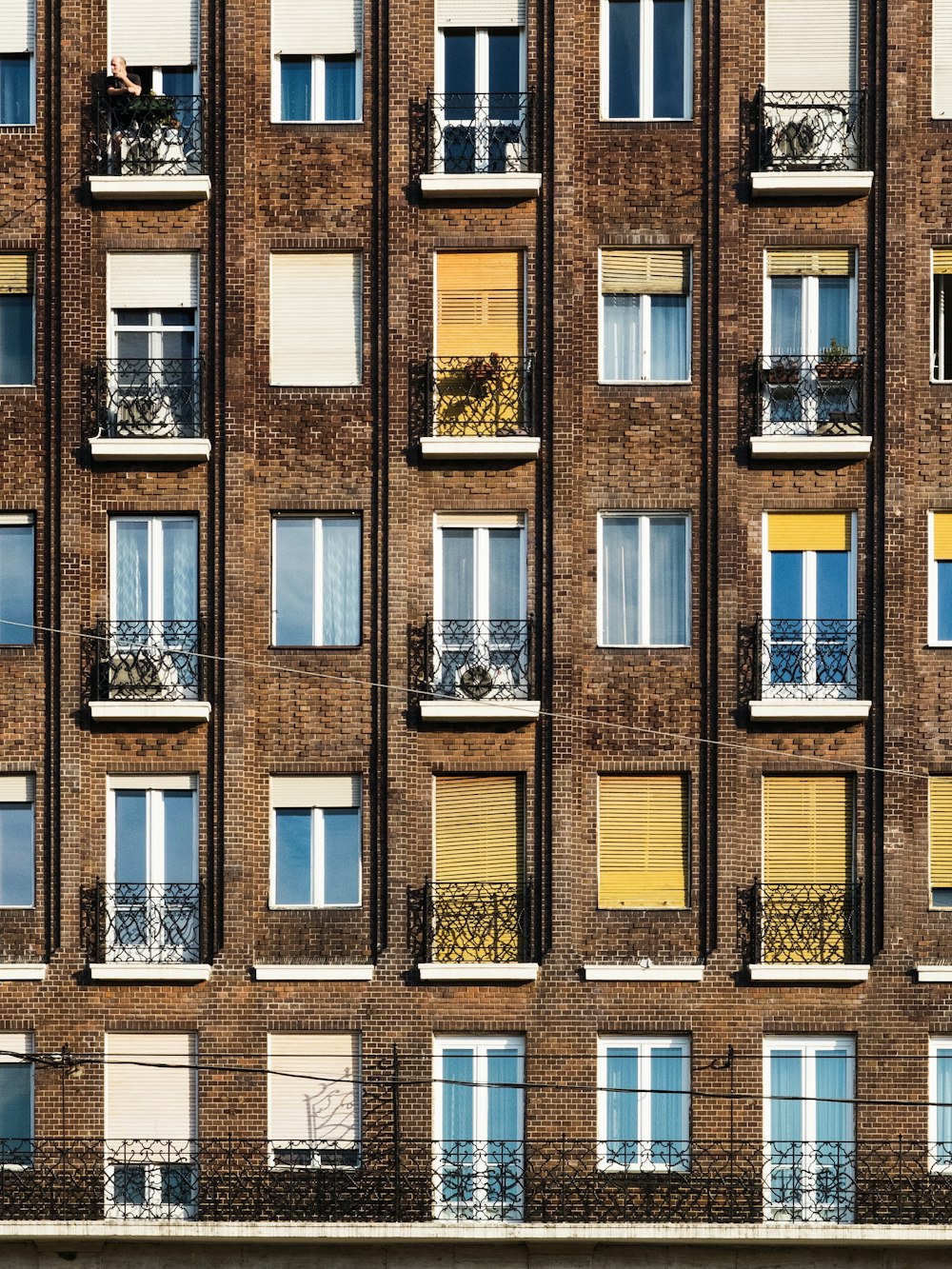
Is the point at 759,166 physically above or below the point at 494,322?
above

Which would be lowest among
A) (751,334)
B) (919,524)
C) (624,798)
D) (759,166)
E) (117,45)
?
(624,798)

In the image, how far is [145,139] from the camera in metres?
29.6

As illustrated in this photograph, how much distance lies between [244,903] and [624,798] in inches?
214

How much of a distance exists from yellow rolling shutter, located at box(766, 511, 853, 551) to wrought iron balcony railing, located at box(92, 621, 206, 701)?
8194mm

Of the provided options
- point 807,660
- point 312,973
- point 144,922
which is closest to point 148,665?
point 144,922

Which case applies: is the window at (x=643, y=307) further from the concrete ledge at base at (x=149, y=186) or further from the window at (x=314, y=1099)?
the window at (x=314, y=1099)

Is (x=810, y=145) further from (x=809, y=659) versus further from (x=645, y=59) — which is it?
(x=809, y=659)

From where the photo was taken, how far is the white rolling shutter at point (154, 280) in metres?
29.7

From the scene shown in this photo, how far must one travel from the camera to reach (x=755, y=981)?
2831 cm

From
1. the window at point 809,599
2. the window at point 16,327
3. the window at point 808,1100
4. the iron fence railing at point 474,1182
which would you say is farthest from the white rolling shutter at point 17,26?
the window at point 808,1100

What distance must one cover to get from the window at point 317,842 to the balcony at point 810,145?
10.3m

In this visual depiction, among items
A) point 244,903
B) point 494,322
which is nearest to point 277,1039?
point 244,903

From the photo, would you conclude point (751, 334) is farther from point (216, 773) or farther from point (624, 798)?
point (216, 773)

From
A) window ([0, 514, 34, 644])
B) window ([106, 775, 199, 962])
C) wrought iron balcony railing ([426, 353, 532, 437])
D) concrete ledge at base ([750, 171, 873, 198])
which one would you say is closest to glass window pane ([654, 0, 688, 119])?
concrete ledge at base ([750, 171, 873, 198])
